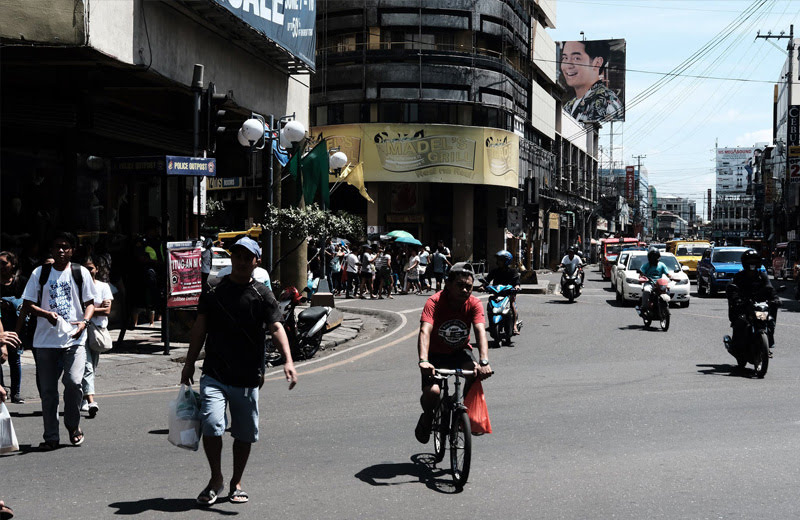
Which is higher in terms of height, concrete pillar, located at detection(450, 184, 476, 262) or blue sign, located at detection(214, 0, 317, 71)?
blue sign, located at detection(214, 0, 317, 71)

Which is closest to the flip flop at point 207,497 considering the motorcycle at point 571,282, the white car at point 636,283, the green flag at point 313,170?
the green flag at point 313,170

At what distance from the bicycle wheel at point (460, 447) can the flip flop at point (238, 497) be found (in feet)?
4.57

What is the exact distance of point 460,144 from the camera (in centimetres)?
4853

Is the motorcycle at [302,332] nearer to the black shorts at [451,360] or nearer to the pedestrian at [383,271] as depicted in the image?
the black shorts at [451,360]

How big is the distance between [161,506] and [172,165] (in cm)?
845

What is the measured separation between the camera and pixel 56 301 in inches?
293

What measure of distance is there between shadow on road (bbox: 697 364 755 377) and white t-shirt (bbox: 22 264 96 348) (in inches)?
325

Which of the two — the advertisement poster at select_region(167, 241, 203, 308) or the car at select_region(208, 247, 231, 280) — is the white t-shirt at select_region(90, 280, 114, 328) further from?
the car at select_region(208, 247, 231, 280)

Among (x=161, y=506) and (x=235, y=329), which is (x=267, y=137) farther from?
(x=161, y=506)

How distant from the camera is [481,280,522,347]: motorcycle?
614 inches

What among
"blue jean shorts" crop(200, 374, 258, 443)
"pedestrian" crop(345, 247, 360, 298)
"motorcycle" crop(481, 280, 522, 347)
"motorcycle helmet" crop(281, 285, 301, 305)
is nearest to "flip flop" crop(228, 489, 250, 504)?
"blue jean shorts" crop(200, 374, 258, 443)

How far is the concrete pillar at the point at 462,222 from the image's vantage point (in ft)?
161

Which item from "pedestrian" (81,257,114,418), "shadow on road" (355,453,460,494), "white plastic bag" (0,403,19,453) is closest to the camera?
"white plastic bag" (0,403,19,453)

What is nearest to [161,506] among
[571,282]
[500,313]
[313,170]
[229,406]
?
[229,406]
